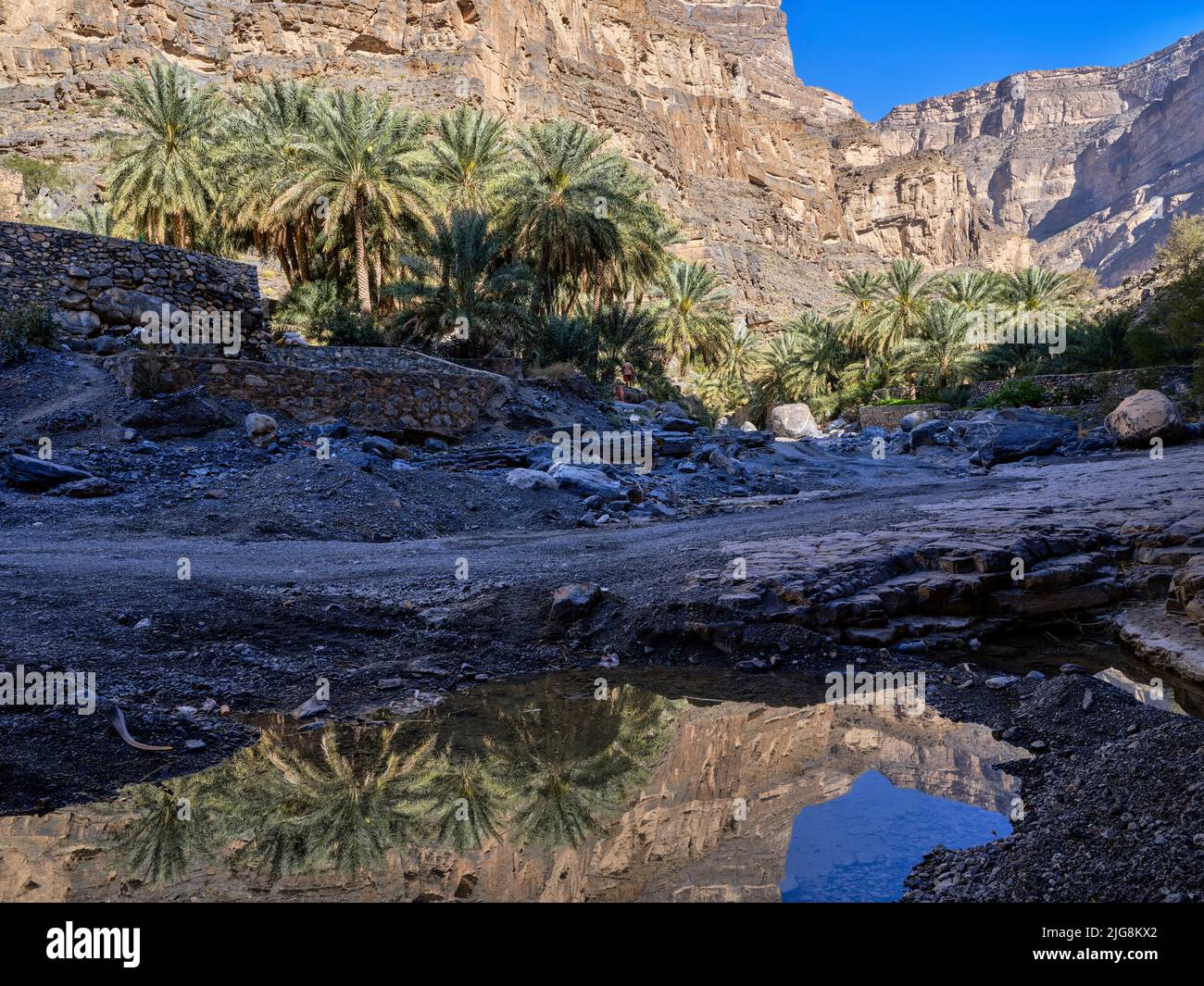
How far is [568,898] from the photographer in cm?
281

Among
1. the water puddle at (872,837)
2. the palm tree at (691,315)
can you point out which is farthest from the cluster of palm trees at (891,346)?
the water puddle at (872,837)

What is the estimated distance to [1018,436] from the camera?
2148cm

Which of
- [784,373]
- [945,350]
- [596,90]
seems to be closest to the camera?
[945,350]

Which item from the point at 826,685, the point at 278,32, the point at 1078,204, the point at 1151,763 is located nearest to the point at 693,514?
the point at 826,685

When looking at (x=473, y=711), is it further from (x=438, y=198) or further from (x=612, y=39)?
(x=612, y=39)

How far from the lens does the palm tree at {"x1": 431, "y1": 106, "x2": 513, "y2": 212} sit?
30.5 metres

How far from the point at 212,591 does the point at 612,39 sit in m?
107

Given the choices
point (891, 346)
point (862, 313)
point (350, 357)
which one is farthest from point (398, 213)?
point (862, 313)

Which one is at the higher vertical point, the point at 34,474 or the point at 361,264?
the point at 361,264

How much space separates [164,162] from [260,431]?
61.7ft

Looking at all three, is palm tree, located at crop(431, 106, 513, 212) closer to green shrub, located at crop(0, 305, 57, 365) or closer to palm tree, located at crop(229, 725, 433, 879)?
green shrub, located at crop(0, 305, 57, 365)

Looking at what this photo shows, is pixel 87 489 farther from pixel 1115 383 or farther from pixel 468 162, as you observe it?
pixel 1115 383

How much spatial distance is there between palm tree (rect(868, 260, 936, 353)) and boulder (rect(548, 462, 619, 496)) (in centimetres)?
3039

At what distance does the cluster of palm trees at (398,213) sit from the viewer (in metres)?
24.4
